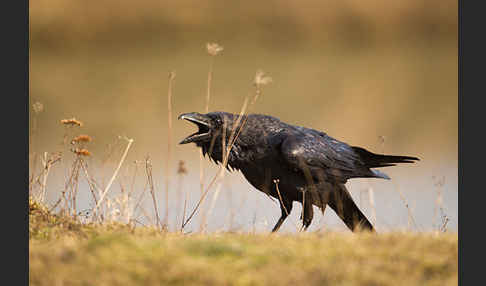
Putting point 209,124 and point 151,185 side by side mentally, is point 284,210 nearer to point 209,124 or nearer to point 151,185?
point 209,124

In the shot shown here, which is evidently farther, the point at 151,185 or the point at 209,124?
the point at 209,124

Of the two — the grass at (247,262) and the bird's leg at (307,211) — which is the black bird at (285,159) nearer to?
the bird's leg at (307,211)

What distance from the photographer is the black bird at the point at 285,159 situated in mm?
6484

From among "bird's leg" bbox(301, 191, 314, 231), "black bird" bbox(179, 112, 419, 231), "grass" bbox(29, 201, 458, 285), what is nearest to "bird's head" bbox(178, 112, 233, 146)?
"black bird" bbox(179, 112, 419, 231)

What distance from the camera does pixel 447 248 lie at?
4117 millimetres

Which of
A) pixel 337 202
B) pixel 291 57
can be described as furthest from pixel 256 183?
pixel 291 57

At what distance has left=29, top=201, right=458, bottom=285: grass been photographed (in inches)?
141

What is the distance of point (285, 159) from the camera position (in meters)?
6.38

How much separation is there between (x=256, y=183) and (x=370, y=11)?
23.4 metres

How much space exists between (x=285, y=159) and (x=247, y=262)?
2.66 metres

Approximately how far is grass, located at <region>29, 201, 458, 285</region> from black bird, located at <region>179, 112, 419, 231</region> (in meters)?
2.15

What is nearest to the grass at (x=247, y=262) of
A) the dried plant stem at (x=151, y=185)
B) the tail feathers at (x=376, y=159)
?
the dried plant stem at (x=151, y=185)

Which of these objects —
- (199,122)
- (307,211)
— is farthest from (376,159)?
(199,122)

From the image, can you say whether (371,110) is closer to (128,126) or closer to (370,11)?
(128,126)
